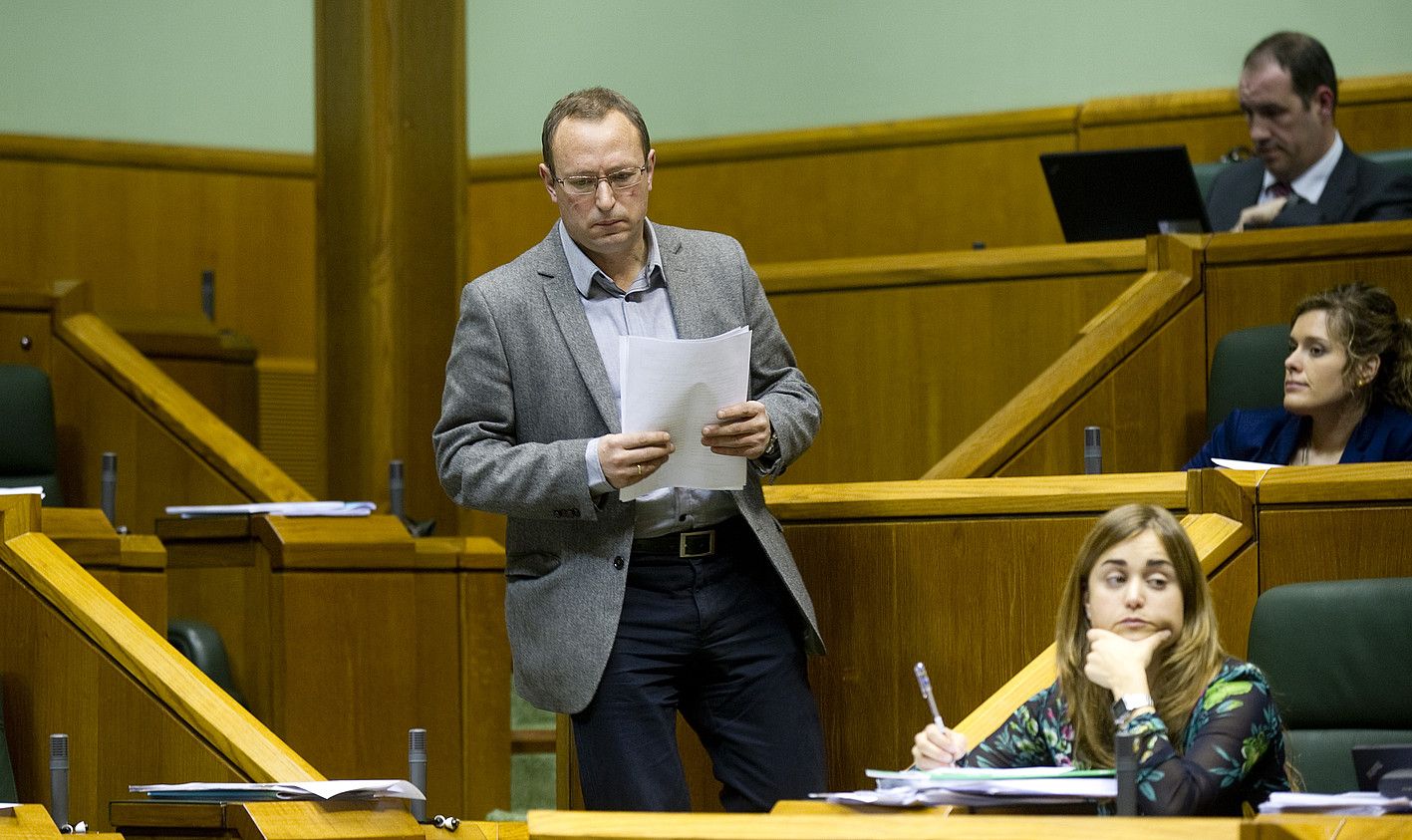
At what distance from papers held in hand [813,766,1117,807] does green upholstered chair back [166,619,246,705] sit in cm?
170

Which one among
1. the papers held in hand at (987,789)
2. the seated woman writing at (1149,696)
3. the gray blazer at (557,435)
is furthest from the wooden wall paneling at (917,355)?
the papers held in hand at (987,789)

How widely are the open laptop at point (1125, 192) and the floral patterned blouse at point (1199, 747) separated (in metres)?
1.70

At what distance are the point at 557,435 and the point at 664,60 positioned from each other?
2847mm

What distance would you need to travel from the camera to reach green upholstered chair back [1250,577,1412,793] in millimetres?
1701

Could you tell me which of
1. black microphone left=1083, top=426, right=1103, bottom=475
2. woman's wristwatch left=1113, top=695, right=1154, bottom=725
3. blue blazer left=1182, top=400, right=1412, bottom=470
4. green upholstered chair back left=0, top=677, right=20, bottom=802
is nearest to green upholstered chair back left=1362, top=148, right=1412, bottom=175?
blue blazer left=1182, top=400, right=1412, bottom=470

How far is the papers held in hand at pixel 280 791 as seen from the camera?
184cm

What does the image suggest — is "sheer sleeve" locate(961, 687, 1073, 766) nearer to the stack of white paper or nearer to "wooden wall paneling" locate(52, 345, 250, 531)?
the stack of white paper

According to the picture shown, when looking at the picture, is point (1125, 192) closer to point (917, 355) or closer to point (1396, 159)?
point (917, 355)

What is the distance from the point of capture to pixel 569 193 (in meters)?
1.90

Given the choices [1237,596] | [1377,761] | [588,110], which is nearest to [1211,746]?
[1377,761]

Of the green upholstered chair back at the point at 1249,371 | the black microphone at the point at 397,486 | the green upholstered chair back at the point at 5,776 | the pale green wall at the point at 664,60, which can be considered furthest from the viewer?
the pale green wall at the point at 664,60

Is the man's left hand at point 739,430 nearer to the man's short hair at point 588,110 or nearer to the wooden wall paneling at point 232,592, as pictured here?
the man's short hair at point 588,110

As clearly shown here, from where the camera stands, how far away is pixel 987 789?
1.34 meters

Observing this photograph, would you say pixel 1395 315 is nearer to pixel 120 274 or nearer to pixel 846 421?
pixel 846 421
